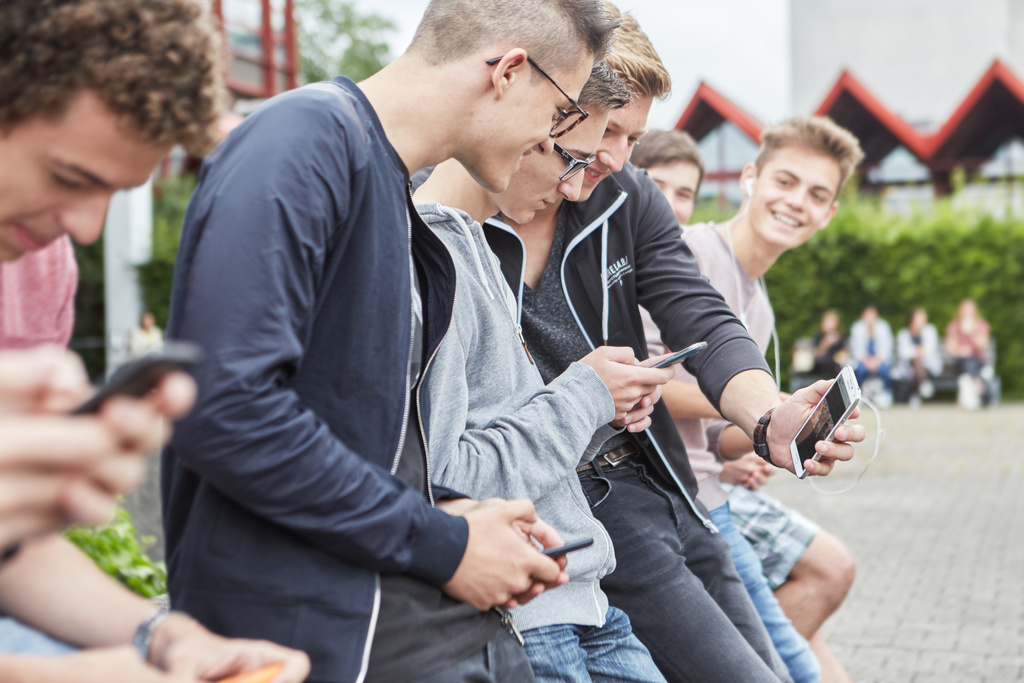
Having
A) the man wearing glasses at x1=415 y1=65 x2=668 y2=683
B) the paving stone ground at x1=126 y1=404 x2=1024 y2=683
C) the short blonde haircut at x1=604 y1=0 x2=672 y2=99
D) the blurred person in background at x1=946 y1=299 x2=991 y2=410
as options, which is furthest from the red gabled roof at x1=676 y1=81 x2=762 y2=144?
the man wearing glasses at x1=415 y1=65 x2=668 y2=683

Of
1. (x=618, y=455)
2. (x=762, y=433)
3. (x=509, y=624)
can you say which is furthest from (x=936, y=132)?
(x=509, y=624)

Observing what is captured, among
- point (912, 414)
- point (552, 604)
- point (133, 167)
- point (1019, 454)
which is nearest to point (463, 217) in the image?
point (552, 604)

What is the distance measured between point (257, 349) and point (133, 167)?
307 mm

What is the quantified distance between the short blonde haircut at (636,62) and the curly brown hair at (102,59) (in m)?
1.67

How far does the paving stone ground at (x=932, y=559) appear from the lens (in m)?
5.55

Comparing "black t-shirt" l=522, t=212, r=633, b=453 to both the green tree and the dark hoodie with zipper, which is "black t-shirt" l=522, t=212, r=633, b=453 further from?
the green tree

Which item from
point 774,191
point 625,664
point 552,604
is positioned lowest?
point 625,664

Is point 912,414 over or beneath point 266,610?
beneath

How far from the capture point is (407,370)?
173 cm

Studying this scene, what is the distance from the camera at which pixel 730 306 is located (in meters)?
3.45

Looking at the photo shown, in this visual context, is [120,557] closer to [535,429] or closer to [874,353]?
[535,429]

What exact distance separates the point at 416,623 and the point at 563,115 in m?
1.15

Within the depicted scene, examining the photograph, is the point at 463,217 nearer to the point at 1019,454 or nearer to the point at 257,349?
the point at 257,349

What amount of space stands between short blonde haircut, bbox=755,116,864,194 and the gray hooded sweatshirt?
254 cm
